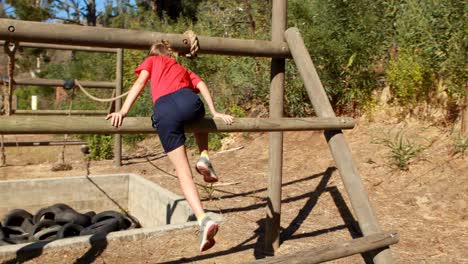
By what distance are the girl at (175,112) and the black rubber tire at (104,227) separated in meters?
1.92

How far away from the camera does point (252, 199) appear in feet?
16.4

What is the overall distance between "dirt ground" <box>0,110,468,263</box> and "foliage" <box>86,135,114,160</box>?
0.70m

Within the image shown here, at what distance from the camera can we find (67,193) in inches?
211

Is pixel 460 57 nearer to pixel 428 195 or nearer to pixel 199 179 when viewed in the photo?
pixel 428 195

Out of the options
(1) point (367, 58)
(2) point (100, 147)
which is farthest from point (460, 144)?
(2) point (100, 147)

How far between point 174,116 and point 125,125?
27 centimetres

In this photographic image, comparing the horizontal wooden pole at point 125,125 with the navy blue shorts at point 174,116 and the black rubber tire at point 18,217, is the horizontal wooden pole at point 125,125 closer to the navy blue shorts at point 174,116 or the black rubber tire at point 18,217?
the navy blue shorts at point 174,116

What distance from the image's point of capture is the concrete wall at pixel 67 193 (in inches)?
204

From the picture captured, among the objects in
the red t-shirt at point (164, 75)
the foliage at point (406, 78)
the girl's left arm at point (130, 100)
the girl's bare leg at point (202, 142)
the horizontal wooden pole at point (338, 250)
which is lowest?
the horizontal wooden pole at point (338, 250)

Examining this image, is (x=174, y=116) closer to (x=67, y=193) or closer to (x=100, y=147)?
(x=67, y=193)

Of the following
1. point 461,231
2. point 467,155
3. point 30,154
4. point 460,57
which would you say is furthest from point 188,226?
point 30,154

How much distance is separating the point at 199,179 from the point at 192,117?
3.70m

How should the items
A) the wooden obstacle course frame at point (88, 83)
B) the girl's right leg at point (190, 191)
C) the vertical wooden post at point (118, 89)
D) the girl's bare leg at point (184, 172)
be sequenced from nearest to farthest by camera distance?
the girl's right leg at point (190, 191)
the girl's bare leg at point (184, 172)
the wooden obstacle course frame at point (88, 83)
the vertical wooden post at point (118, 89)


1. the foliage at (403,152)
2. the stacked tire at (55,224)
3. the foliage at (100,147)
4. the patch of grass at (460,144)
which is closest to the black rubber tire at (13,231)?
the stacked tire at (55,224)
